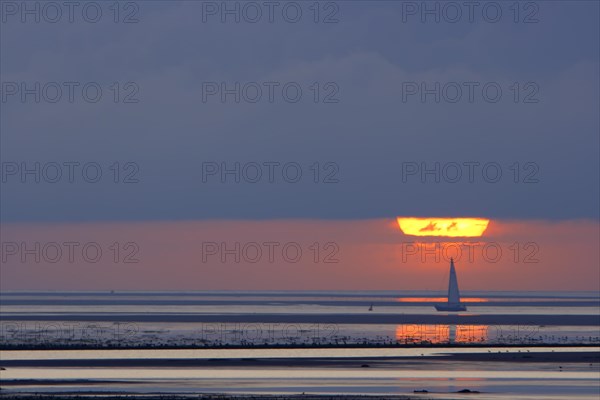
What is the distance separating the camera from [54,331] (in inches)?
4990

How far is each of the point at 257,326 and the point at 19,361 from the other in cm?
6713

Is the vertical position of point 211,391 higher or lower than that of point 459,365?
lower

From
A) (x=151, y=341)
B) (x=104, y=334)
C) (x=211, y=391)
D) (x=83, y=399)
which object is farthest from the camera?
(x=104, y=334)

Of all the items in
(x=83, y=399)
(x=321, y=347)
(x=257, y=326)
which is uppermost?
(x=257, y=326)

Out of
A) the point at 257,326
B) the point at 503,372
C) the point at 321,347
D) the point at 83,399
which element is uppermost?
the point at 257,326

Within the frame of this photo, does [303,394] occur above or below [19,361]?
below

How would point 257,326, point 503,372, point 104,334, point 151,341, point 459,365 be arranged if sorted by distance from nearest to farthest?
point 503,372, point 459,365, point 151,341, point 104,334, point 257,326

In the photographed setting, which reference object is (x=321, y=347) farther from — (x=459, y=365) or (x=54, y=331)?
(x=54, y=331)

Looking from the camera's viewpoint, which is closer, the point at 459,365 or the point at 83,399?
the point at 83,399

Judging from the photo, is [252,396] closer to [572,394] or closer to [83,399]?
[83,399]

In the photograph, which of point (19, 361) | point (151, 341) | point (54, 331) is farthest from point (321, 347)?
point (54, 331)

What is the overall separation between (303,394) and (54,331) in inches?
2754

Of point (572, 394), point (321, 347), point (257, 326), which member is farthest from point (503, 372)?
point (257, 326)

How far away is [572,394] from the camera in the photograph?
6156 centimetres
